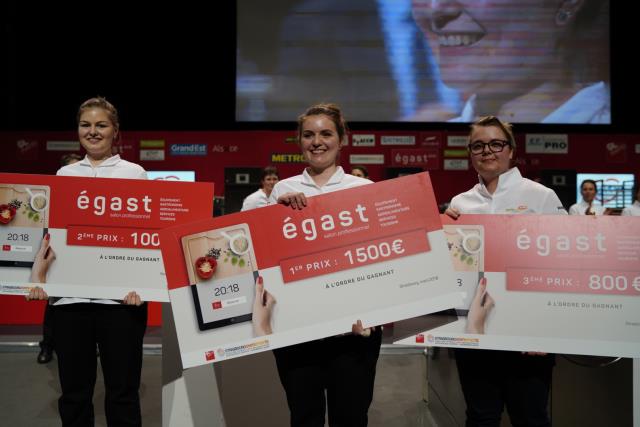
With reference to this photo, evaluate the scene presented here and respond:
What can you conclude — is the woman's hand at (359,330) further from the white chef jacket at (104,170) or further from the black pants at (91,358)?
the white chef jacket at (104,170)

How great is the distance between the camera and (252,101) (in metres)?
7.12

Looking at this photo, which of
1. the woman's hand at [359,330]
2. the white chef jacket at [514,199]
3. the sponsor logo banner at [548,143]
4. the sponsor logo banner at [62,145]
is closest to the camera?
the woman's hand at [359,330]

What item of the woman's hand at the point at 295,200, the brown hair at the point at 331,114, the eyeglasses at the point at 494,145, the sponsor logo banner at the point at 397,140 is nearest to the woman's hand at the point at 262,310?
A: the woman's hand at the point at 295,200

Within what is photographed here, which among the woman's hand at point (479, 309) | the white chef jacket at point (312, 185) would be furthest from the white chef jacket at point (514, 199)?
the white chef jacket at point (312, 185)

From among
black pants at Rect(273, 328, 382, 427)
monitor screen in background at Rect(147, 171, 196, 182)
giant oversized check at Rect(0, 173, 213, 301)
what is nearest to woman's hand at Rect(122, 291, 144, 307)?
giant oversized check at Rect(0, 173, 213, 301)

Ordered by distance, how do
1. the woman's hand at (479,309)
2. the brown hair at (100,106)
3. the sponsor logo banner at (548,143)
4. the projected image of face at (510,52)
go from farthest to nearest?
the sponsor logo banner at (548,143) → the projected image of face at (510,52) → the brown hair at (100,106) → the woman's hand at (479,309)

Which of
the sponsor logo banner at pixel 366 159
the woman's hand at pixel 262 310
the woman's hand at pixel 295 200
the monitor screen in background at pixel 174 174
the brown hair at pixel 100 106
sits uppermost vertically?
the sponsor logo banner at pixel 366 159

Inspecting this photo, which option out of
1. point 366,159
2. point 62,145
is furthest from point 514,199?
point 62,145

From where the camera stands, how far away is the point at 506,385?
162cm

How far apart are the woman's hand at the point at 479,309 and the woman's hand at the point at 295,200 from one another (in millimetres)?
655

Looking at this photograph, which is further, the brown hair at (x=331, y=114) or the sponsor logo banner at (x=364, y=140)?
the sponsor logo banner at (x=364, y=140)

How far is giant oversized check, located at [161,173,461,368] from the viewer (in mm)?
1517

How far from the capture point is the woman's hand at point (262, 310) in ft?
4.96

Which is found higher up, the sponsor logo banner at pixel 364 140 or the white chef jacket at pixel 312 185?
the sponsor logo banner at pixel 364 140
